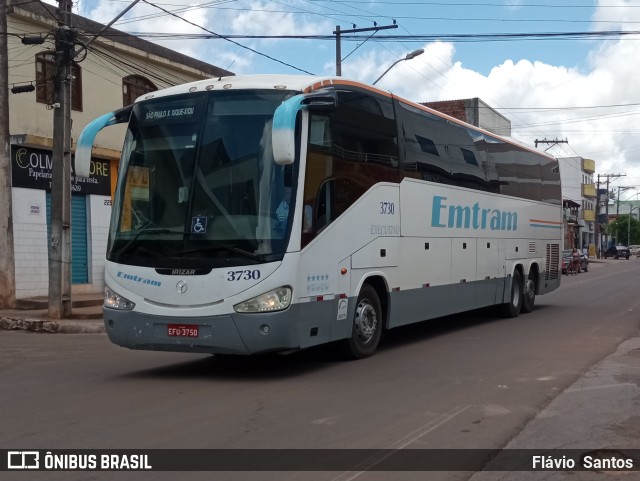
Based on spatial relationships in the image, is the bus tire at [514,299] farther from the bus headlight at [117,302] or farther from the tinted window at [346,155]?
the bus headlight at [117,302]

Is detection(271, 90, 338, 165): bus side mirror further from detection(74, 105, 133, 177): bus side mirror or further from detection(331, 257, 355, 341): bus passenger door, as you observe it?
detection(74, 105, 133, 177): bus side mirror

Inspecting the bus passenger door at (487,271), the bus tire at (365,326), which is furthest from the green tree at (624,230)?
the bus tire at (365,326)

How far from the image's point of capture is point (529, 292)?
18000 mm

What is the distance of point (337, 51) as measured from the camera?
974 inches

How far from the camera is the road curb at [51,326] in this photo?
51.1 ft

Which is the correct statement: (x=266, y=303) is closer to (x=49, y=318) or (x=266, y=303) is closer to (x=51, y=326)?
(x=51, y=326)

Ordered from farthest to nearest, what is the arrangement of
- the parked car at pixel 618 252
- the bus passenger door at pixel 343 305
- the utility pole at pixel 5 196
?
the parked car at pixel 618 252 → the utility pole at pixel 5 196 → the bus passenger door at pixel 343 305

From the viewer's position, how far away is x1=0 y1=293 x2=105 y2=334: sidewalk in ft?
51.2

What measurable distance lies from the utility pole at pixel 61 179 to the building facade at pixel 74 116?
144 cm

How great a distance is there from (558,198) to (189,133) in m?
14.0

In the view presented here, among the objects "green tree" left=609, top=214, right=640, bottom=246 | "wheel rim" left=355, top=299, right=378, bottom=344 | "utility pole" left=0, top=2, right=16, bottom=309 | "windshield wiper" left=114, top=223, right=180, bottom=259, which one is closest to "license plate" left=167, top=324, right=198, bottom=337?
"windshield wiper" left=114, top=223, right=180, bottom=259

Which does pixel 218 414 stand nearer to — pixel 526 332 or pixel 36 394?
pixel 36 394

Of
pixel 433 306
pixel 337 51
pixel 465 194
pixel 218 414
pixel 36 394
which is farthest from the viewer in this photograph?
pixel 337 51

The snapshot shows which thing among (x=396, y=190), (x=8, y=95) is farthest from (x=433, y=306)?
(x=8, y=95)
